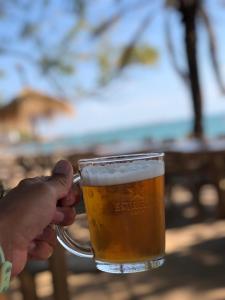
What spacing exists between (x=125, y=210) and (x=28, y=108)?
11.5m

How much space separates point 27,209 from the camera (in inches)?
25.0

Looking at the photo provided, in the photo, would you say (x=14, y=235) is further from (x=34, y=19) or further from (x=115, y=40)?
(x=115, y=40)

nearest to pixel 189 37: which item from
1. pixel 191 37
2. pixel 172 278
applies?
pixel 191 37

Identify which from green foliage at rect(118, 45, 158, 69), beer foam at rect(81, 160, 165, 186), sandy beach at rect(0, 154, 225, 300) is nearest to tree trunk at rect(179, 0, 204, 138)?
green foliage at rect(118, 45, 158, 69)

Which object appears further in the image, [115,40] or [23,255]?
[115,40]

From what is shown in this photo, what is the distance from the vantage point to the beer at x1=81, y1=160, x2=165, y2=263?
0.74 metres

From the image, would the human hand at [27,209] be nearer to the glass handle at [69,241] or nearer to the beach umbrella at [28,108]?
the glass handle at [69,241]

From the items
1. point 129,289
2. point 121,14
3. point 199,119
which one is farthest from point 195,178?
point 121,14

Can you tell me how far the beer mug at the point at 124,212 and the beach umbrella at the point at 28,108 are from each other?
11306mm

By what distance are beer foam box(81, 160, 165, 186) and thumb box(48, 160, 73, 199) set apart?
53 mm

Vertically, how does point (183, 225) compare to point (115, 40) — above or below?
below

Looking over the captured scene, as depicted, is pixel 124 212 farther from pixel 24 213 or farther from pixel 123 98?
pixel 123 98

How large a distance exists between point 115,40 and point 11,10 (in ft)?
13.3

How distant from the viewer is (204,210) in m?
6.17
